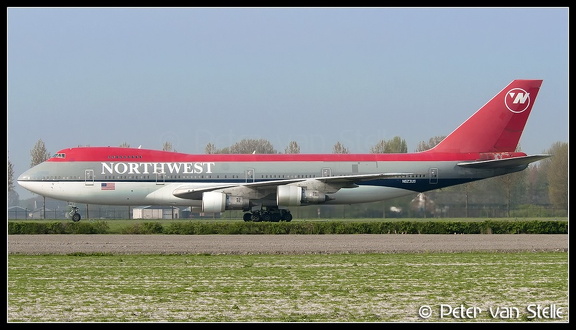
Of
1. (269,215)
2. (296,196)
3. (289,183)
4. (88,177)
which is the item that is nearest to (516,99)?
(289,183)

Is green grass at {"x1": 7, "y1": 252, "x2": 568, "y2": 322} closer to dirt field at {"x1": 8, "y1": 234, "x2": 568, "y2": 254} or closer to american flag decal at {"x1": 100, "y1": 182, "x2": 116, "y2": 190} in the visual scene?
dirt field at {"x1": 8, "y1": 234, "x2": 568, "y2": 254}

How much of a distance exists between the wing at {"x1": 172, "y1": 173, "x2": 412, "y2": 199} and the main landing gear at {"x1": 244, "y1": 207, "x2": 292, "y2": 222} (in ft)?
2.80

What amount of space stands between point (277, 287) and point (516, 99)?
95.3 feet

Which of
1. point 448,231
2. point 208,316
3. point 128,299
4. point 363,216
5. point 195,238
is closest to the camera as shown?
point 208,316

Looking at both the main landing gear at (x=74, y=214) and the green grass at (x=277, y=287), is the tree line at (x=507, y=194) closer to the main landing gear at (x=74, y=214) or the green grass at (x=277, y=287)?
the main landing gear at (x=74, y=214)

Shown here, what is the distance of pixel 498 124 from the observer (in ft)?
132

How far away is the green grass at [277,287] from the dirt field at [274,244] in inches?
78.6

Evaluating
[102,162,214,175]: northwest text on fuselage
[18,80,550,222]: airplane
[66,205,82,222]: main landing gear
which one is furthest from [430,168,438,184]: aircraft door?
[66,205,82,222]: main landing gear

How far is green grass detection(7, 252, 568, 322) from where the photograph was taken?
11.5m

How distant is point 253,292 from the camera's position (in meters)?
13.4

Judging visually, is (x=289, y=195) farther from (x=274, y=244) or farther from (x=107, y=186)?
(x=274, y=244)

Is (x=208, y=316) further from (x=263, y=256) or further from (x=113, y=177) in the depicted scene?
(x=113, y=177)

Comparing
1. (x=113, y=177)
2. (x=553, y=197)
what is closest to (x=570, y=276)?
(x=113, y=177)
